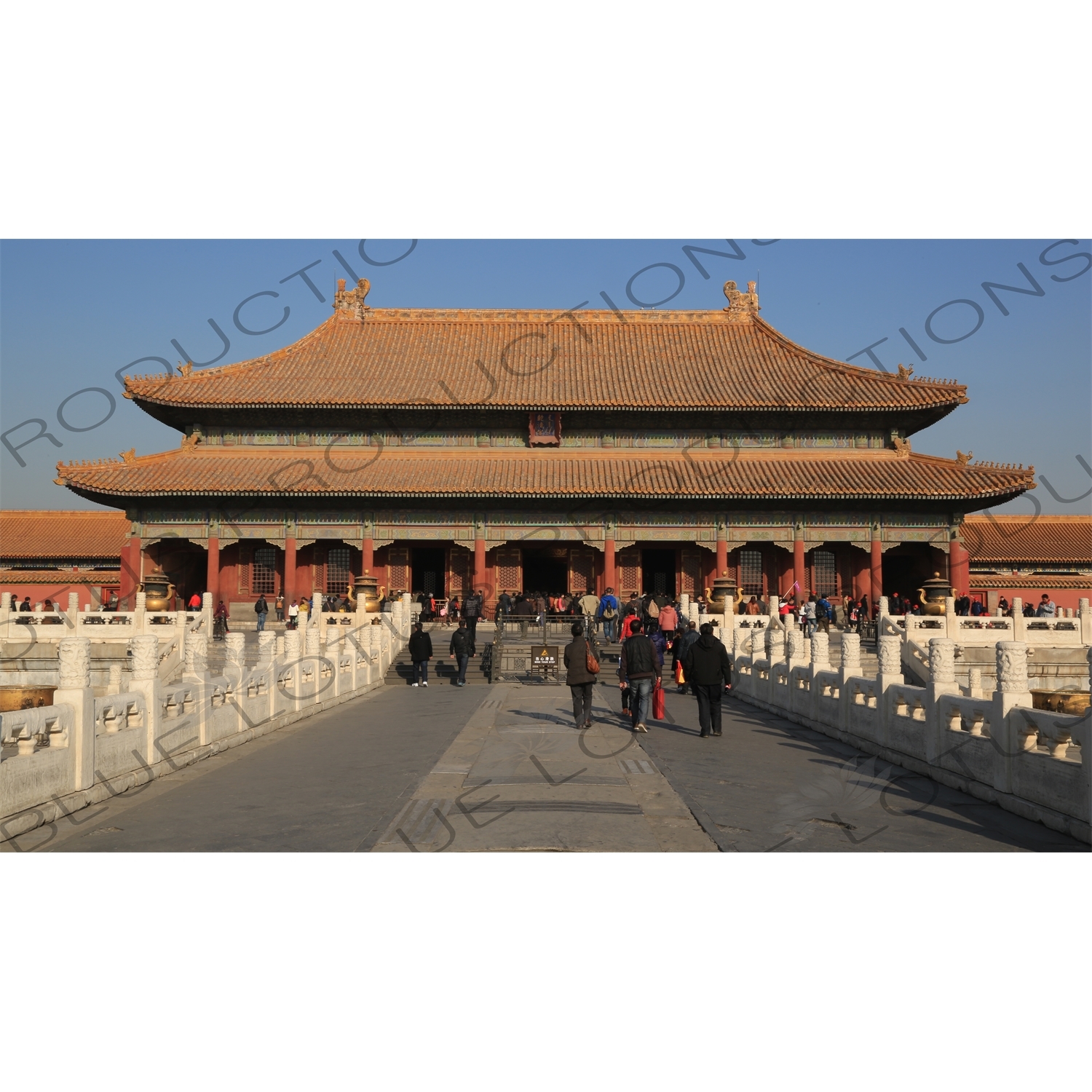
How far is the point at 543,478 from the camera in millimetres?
32875

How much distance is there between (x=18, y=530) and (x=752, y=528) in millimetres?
27425

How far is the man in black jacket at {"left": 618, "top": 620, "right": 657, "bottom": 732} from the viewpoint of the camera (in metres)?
12.7

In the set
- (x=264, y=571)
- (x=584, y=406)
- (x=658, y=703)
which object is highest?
(x=584, y=406)

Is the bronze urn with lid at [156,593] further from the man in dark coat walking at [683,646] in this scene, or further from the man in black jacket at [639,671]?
the man in black jacket at [639,671]

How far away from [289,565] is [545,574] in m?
9.18

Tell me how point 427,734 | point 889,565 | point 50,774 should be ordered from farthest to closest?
point 889,565
point 427,734
point 50,774

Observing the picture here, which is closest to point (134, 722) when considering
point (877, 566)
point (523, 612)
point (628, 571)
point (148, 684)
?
point (148, 684)

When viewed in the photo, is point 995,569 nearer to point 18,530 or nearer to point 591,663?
point 591,663

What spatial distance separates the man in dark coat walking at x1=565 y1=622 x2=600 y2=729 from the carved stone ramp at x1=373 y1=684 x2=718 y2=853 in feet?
0.84

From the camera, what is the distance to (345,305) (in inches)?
1570

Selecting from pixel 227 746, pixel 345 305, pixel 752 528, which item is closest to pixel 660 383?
pixel 752 528

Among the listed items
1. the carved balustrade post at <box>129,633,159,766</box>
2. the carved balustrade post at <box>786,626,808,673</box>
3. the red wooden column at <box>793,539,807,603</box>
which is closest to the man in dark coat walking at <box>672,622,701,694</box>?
the carved balustrade post at <box>786,626,808,673</box>

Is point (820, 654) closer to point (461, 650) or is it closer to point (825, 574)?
point (461, 650)

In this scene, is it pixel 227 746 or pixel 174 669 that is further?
pixel 174 669
